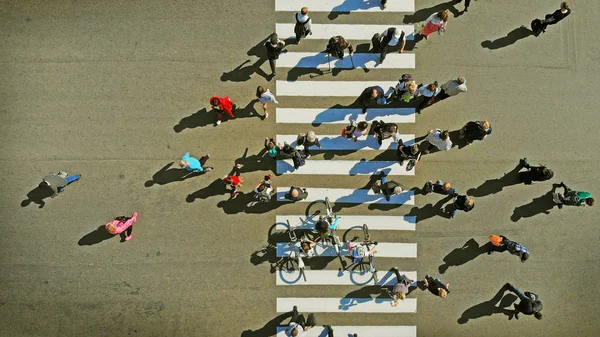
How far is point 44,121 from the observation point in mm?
11625

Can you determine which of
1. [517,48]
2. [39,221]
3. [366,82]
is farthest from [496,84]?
[39,221]

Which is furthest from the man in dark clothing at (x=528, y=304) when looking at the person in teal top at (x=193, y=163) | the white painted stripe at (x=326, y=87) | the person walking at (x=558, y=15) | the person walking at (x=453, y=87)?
the person in teal top at (x=193, y=163)

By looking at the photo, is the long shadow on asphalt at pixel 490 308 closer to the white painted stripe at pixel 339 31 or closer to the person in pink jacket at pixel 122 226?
the white painted stripe at pixel 339 31

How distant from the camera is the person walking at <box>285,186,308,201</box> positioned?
1010 centimetres

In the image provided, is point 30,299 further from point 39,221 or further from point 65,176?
point 65,176

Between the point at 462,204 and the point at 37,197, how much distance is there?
1205 centimetres

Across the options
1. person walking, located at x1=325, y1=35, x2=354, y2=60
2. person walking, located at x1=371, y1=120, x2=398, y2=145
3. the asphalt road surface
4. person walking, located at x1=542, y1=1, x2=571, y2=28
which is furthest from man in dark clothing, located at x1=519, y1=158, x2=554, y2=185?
person walking, located at x1=325, y1=35, x2=354, y2=60

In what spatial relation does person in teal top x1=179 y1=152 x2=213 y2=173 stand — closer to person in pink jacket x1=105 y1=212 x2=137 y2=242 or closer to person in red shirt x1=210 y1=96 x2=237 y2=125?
person in red shirt x1=210 y1=96 x2=237 y2=125

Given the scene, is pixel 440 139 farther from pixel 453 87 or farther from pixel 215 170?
pixel 215 170

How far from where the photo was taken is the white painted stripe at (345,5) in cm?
1165

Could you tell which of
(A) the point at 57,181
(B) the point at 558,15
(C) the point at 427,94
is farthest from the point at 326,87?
(A) the point at 57,181

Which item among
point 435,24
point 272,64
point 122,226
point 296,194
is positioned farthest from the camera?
point 272,64

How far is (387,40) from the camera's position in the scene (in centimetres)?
1063

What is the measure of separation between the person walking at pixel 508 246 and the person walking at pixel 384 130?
13.3ft
